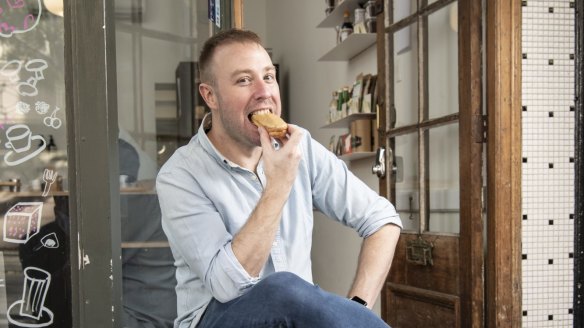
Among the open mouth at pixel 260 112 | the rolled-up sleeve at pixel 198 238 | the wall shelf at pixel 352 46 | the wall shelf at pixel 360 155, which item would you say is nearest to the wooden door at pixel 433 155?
the wall shelf at pixel 352 46

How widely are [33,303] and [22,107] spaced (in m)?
0.59

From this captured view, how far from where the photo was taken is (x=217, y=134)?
65.6 inches

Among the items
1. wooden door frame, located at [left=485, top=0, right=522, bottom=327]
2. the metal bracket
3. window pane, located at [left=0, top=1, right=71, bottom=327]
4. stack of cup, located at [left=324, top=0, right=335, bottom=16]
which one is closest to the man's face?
window pane, located at [left=0, top=1, right=71, bottom=327]

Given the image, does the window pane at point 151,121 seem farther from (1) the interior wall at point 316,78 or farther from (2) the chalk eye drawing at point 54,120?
(1) the interior wall at point 316,78

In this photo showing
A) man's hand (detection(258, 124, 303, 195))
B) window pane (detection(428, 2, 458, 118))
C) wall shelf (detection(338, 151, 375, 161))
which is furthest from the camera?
wall shelf (detection(338, 151, 375, 161))

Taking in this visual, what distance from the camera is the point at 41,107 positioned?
205 centimetres

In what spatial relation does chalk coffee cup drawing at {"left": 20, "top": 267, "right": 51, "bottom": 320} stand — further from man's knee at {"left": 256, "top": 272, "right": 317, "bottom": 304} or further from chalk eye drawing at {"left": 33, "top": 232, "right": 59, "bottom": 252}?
man's knee at {"left": 256, "top": 272, "right": 317, "bottom": 304}

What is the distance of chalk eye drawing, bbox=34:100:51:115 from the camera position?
2.04 metres

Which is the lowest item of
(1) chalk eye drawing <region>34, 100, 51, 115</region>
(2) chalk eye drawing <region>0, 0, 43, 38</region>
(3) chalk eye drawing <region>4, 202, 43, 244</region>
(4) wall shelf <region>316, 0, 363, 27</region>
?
(3) chalk eye drawing <region>4, 202, 43, 244</region>

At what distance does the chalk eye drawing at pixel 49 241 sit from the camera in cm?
206

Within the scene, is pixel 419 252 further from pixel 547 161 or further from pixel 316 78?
pixel 316 78

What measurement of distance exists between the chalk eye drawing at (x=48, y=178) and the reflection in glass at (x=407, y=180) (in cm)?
169

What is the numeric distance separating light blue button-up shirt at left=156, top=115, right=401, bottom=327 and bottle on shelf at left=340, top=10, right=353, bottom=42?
8.44ft

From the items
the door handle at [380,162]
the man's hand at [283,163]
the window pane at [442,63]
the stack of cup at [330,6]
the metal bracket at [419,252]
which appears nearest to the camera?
the man's hand at [283,163]
